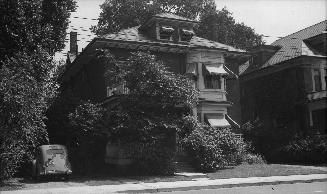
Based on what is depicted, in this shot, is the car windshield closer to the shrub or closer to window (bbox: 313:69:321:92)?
the shrub

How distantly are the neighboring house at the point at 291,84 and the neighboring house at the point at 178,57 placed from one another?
5.57 m

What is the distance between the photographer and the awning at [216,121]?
87.5ft

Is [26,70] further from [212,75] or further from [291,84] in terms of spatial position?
[291,84]

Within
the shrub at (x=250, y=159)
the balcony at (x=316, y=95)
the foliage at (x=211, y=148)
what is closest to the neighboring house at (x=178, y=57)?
the shrub at (x=250, y=159)

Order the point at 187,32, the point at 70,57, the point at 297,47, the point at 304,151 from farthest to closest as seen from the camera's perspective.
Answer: the point at 70,57 → the point at 297,47 → the point at 187,32 → the point at 304,151

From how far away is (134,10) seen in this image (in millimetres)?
42906

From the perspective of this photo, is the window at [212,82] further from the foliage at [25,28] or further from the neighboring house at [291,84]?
the foliage at [25,28]

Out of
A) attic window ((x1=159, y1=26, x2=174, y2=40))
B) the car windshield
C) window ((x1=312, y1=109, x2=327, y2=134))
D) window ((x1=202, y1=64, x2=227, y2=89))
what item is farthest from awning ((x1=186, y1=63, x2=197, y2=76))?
the car windshield

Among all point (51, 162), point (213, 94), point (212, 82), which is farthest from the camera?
point (212, 82)

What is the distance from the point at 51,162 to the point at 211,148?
338 inches

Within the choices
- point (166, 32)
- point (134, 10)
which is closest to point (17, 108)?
point (166, 32)

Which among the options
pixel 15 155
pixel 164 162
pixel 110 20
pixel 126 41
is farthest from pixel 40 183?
pixel 110 20

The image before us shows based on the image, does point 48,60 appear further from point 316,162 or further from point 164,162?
point 316,162

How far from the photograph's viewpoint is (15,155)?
17.4 m
